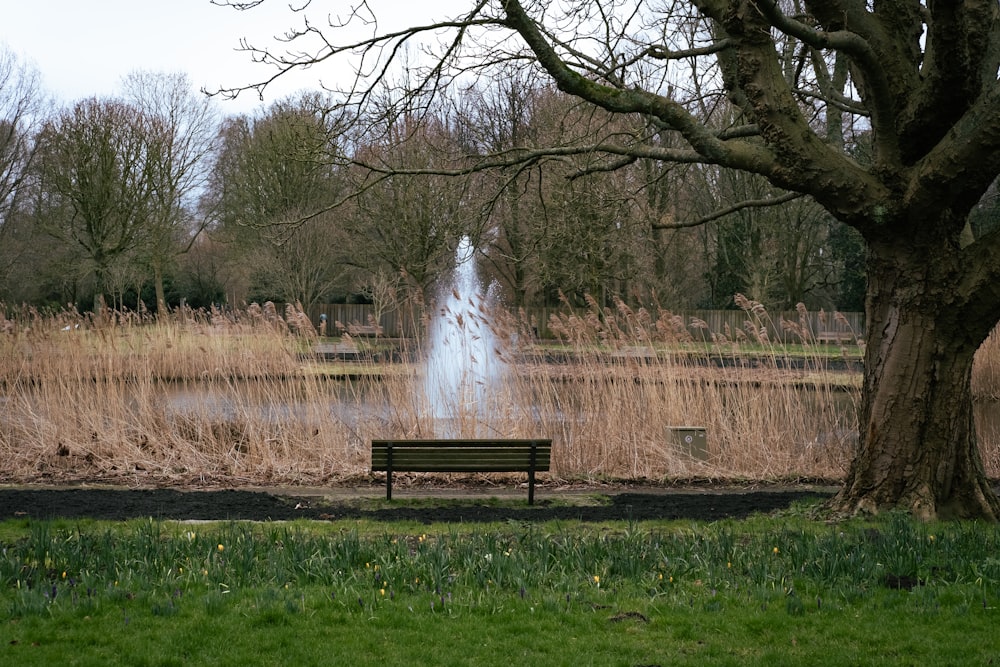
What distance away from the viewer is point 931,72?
6336mm

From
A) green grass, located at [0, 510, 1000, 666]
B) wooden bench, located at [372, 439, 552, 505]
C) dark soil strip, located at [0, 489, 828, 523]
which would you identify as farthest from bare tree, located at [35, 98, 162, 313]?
green grass, located at [0, 510, 1000, 666]

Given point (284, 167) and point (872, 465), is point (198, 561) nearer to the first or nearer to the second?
point (872, 465)

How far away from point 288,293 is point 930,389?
2632 centimetres

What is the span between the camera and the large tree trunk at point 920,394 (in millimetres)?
6777

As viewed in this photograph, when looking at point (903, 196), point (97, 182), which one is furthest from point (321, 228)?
point (903, 196)

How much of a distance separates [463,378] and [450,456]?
2264mm

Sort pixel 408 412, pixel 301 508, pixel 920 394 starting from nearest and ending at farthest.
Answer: pixel 920 394
pixel 301 508
pixel 408 412

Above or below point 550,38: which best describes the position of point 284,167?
above

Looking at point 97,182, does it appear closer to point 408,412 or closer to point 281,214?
point 281,214

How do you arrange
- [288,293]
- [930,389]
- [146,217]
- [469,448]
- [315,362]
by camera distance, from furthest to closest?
[146,217] → [288,293] → [315,362] → [469,448] → [930,389]

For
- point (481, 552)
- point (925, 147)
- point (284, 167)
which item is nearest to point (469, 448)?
→ point (481, 552)

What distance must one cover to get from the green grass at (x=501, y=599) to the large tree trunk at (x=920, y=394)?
Answer: 1174mm

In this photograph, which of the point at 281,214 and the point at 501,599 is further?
the point at 281,214

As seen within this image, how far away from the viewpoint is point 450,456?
7.97 meters
